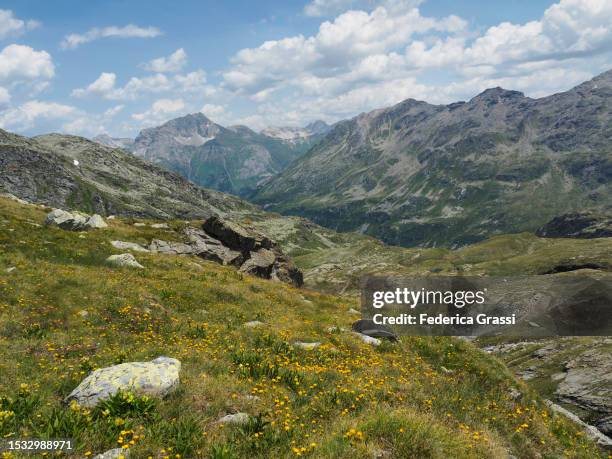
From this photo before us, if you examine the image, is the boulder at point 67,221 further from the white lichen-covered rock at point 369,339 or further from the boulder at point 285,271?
the white lichen-covered rock at point 369,339

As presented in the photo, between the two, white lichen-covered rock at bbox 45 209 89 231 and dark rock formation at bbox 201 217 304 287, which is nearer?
white lichen-covered rock at bbox 45 209 89 231

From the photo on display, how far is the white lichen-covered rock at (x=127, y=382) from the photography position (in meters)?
10.3

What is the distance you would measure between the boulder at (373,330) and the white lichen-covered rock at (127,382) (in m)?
12.2

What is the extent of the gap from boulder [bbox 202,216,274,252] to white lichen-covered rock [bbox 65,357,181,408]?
43250 mm

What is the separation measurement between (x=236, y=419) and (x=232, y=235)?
150 ft

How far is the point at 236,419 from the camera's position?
33.4ft

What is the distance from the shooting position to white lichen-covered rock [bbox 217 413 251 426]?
1003 cm

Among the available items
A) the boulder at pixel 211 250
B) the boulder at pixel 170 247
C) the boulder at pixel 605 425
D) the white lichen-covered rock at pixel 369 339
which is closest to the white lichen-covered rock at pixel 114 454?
the white lichen-covered rock at pixel 369 339

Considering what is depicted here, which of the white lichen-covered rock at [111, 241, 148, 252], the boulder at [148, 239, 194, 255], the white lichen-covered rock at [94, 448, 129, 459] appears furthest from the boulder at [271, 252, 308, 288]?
the white lichen-covered rock at [94, 448, 129, 459]

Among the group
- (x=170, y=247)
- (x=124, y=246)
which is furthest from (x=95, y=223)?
(x=124, y=246)

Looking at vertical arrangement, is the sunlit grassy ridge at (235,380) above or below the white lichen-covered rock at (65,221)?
below

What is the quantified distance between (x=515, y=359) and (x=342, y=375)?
69.7 meters

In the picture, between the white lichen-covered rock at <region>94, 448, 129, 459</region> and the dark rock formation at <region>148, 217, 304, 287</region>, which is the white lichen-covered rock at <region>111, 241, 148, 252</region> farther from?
the white lichen-covered rock at <region>94, 448, 129, 459</region>

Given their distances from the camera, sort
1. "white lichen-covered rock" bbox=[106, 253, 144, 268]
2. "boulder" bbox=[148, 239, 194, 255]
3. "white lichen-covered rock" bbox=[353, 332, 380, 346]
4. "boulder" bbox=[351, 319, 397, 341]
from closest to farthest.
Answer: "white lichen-covered rock" bbox=[353, 332, 380, 346]
"boulder" bbox=[351, 319, 397, 341]
"white lichen-covered rock" bbox=[106, 253, 144, 268]
"boulder" bbox=[148, 239, 194, 255]
